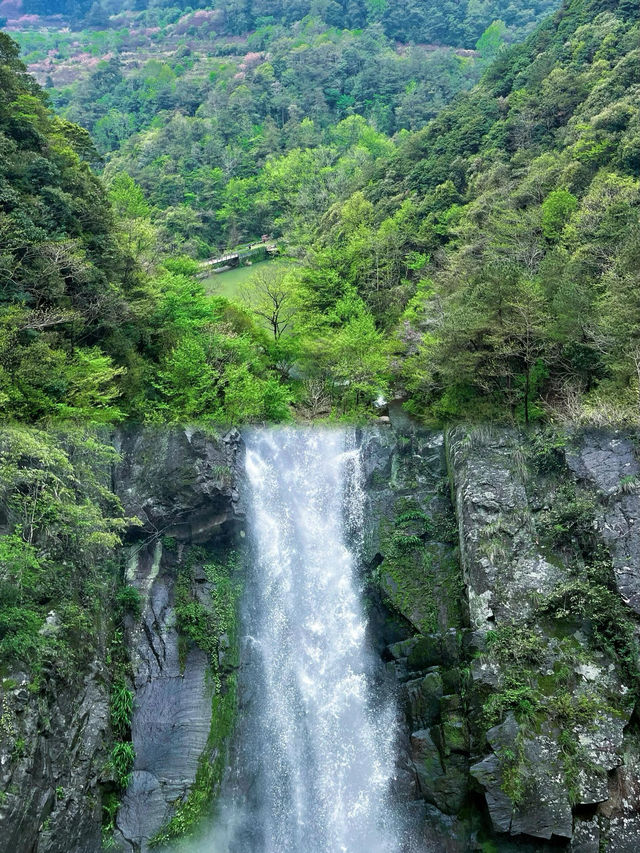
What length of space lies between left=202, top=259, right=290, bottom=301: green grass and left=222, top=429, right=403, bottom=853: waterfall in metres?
19.1

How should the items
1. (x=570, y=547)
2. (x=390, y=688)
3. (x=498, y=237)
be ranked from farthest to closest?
(x=498, y=237) → (x=390, y=688) → (x=570, y=547)

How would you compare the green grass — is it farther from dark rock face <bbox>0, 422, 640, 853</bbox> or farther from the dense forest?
dark rock face <bbox>0, 422, 640, 853</bbox>

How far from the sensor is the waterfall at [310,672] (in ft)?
57.7

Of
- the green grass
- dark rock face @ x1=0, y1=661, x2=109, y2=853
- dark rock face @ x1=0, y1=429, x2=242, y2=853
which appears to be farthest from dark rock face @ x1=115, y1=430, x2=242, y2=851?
the green grass

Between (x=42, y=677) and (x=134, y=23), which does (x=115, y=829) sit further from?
(x=134, y=23)

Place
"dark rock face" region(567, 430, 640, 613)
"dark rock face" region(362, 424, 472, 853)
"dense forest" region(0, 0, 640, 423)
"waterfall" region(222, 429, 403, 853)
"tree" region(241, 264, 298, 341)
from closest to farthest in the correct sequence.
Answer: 1. "dark rock face" region(567, 430, 640, 613)
2. "dark rock face" region(362, 424, 472, 853)
3. "waterfall" region(222, 429, 403, 853)
4. "dense forest" region(0, 0, 640, 423)
5. "tree" region(241, 264, 298, 341)

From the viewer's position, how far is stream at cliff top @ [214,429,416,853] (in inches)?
691

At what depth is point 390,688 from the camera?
19609 millimetres

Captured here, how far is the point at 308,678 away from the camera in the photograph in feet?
67.4

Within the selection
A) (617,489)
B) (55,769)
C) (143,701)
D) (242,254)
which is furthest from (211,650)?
(242,254)

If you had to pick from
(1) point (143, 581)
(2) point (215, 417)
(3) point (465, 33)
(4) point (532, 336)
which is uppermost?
(3) point (465, 33)

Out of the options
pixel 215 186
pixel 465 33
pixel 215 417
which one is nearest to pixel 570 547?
pixel 215 417

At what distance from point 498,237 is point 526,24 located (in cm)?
8703

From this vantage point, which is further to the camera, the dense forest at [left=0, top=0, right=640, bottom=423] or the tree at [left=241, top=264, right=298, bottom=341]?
the tree at [left=241, top=264, right=298, bottom=341]
